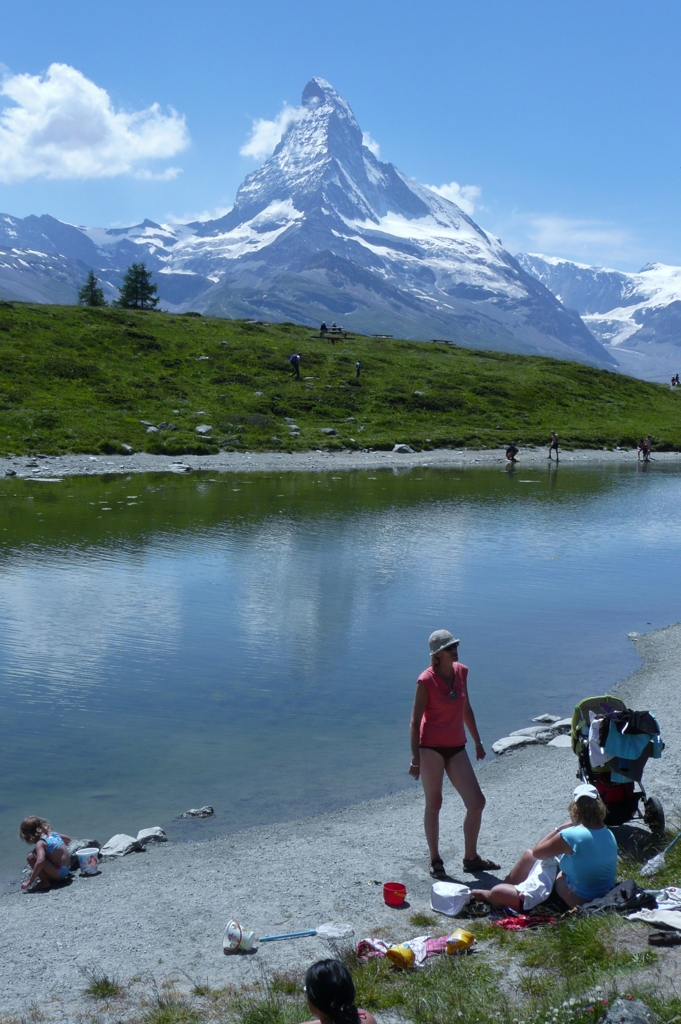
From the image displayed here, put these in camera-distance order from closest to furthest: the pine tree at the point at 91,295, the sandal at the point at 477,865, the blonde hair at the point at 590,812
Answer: the blonde hair at the point at 590,812 → the sandal at the point at 477,865 → the pine tree at the point at 91,295

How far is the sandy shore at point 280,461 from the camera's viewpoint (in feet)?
186

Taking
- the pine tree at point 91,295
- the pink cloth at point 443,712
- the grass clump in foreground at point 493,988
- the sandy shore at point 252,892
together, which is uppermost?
the pine tree at point 91,295

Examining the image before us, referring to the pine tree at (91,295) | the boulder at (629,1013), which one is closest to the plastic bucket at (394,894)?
the boulder at (629,1013)

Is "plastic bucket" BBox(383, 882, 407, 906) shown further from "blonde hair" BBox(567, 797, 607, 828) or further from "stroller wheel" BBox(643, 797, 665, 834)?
"stroller wheel" BBox(643, 797, 665, 834)

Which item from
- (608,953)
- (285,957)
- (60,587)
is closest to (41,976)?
(285,957)

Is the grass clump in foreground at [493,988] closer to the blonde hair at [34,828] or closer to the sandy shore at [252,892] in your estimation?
the sandy shore at [252,892]

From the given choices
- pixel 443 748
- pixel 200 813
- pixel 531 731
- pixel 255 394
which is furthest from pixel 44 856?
pixel 255 394

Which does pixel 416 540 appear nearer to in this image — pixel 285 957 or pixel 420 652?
pixel 420 652

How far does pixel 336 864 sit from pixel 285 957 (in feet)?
8.01

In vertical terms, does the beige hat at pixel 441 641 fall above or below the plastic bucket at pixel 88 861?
above

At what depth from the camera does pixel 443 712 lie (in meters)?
10.9

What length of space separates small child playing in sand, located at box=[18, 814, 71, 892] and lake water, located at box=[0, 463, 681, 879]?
863 millimetres

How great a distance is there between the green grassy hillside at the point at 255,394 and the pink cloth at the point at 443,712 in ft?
175

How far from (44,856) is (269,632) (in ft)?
41.0
